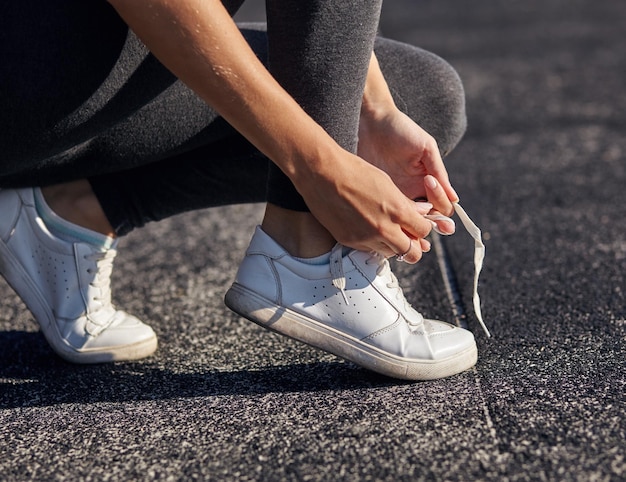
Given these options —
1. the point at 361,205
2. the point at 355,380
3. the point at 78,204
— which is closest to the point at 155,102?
the point at 78,204

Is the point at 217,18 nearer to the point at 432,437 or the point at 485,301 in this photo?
the point at 432,437

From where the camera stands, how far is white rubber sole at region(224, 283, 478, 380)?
1273 mm

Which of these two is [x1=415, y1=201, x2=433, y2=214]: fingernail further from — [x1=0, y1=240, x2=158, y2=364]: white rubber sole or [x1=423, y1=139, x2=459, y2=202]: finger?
[x1=0, y1=240, x2=158, y2=364]: white rubber sole

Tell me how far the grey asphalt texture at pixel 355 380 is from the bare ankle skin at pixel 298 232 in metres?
0.22

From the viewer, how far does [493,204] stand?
2316 mm

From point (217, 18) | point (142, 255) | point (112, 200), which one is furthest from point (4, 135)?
point (142, 255)

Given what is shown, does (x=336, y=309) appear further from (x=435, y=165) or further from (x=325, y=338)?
(x=435, y=165)

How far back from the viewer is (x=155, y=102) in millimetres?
1389

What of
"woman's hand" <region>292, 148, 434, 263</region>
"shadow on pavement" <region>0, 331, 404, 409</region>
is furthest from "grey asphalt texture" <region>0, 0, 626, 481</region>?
"woman's hand" <region>292, 148, 434, 263</region>

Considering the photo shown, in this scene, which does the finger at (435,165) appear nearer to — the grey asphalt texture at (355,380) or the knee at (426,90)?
the knee at (426,90)

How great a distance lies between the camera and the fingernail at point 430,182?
1.30 m

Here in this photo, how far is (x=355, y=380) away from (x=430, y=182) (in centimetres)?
34

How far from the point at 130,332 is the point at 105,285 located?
0.32ft

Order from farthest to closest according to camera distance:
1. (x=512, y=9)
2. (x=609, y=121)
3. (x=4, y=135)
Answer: (x=512, y=9) < (x=609, y=121) < (x=4, y=135)
